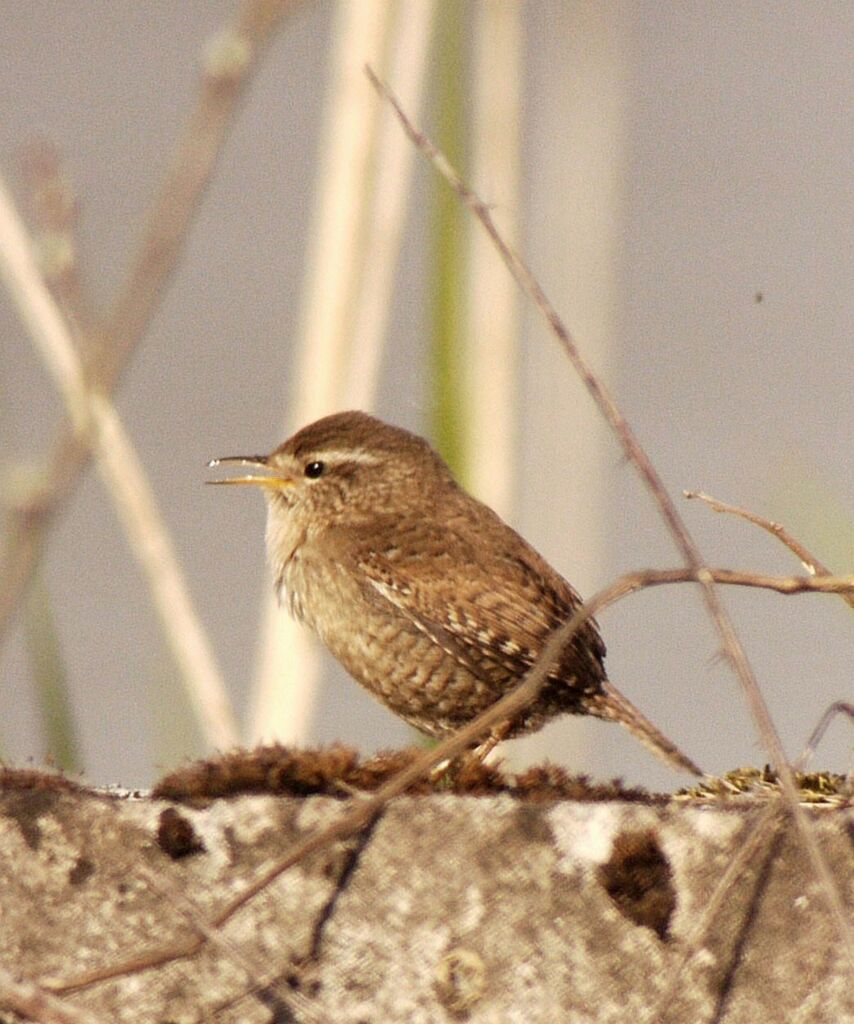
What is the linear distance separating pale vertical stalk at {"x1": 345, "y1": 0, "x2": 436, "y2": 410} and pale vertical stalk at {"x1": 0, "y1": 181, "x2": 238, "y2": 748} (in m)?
0.54

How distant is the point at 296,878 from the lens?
1570mm

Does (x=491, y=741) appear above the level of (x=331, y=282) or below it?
below

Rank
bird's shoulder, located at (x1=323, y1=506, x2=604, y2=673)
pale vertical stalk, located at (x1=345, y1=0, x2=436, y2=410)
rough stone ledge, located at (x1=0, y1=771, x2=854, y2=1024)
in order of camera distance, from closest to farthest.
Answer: rough stone ledge, located at (x1=0, y1=771, x2=854, y2=1024), bird's shoulder, located at (x1=323, y1=506, x2=604, y2=673), pale vertical stalk, located at (x1=345, y1=0, x2=436, y2=410)

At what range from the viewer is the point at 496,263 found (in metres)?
3.36

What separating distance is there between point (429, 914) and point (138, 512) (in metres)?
1.55

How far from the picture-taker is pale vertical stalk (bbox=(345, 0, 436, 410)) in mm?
3123

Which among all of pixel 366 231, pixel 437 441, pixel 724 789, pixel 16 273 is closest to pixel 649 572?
pixel 724 789

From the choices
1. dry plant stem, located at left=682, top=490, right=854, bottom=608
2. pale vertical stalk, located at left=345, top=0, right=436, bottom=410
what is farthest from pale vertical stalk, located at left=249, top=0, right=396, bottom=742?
dry plant stem, located at left=682, top=490, right=854, bottom=608

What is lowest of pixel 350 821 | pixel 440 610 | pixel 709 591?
pixel 440 610

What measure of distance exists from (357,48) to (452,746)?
1.91 meters

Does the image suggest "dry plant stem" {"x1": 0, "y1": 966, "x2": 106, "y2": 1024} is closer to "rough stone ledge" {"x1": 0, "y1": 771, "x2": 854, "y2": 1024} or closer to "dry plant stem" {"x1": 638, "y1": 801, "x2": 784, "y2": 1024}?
"rough stone ledge" {"x1": 0, "y1": 771, "x2": 854, "y2": 1024}

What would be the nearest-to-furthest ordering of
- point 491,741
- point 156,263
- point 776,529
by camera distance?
1. point 156,263
2. point 776,529
3. point 491,741

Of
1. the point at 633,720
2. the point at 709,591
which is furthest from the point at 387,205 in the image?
the point at 709,591

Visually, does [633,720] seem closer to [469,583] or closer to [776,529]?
[469,583]
